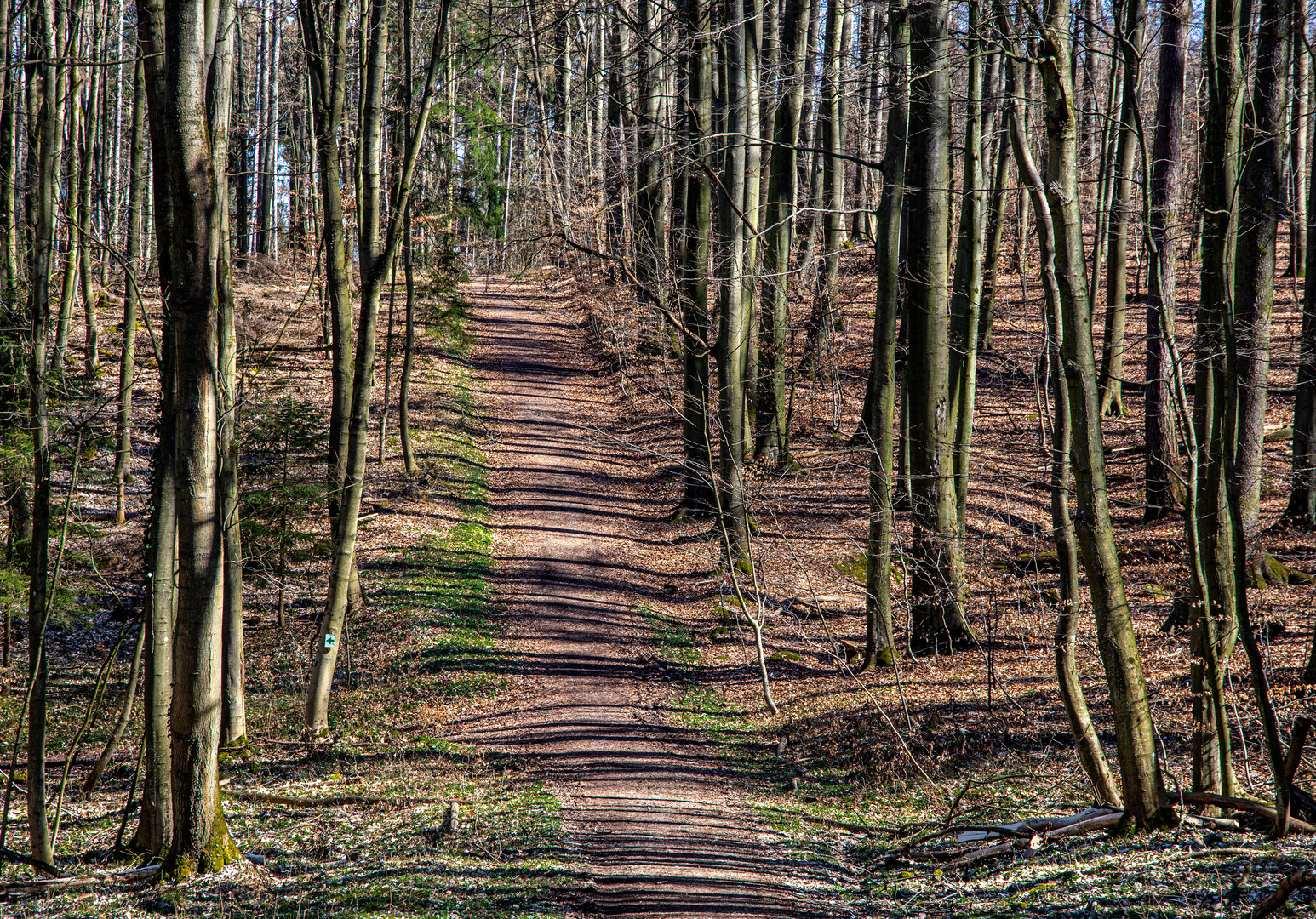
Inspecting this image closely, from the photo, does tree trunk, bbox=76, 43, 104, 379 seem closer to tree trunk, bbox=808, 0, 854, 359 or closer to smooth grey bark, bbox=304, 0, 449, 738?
smooth grey bark, bbox=304, 0, 449, 738

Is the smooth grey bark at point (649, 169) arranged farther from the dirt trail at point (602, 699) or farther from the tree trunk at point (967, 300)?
the dirt trail at point (602, 699)

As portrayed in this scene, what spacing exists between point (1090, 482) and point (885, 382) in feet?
17.6

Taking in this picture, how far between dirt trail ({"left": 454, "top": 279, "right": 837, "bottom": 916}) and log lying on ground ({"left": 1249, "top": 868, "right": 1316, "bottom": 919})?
8.41 ft

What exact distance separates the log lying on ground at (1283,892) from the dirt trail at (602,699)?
256 cm

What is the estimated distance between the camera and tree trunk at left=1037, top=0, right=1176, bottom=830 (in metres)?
6.30

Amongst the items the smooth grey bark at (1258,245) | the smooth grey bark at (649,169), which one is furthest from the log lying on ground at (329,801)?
the smooth grey bark at (1258,245)

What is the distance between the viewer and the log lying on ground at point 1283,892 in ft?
14.5

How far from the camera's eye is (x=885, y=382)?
1164cm

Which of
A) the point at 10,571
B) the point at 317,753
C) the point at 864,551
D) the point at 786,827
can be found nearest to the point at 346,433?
the point at 317,753

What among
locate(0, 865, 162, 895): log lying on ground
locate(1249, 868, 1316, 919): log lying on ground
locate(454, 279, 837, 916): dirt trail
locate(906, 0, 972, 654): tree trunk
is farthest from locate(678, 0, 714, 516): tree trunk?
locate(1249, 868, 1316, 919): log lying on ground

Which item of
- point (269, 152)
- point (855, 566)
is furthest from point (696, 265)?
point (269, 152)

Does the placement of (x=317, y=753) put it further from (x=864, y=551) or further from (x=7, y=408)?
(x=864, y=551)

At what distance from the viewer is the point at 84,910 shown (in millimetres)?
5816

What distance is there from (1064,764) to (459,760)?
19.8ft
